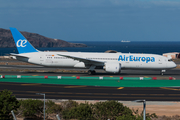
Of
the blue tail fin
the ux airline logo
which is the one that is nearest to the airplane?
the blue tail fin

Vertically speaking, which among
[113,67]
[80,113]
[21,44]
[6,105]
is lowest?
[80,113]

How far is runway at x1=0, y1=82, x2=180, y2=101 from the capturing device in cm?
2784

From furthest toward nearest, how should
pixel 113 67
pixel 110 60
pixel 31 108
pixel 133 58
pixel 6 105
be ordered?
pixel 110 60, pixel 133 58, pixel 113 67, pixel 31 108, pixel 6 105

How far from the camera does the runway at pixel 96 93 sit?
27844mm

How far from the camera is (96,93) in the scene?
30219mm

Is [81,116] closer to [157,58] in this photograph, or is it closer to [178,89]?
[178,89]

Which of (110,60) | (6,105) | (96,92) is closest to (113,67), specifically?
(110,60)

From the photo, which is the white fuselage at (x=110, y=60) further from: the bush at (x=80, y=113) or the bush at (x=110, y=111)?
the bush at (x=80, y=113)

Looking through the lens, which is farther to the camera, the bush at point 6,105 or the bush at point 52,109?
the bush at point 52,109

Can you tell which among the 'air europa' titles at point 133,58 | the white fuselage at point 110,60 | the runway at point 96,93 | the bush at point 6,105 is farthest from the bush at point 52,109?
the 'air europa' titles at point 133,58

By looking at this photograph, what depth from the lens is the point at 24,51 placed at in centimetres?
4991

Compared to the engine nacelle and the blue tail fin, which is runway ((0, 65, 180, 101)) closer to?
the engine nacelle

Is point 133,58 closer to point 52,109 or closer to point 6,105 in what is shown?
point 52,109

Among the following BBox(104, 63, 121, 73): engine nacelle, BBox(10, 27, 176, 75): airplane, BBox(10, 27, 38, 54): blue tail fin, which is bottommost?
BBox(104, 63, 121, 73): engine nacelle
